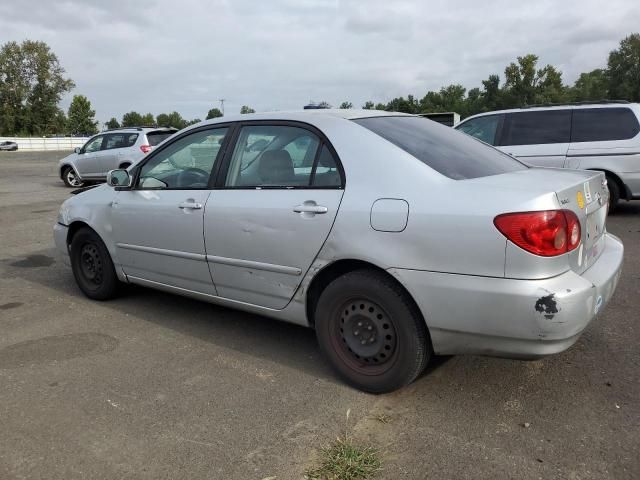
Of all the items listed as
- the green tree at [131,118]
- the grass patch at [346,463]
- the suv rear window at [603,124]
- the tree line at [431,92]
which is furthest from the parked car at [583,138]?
the green tree at [131,118]

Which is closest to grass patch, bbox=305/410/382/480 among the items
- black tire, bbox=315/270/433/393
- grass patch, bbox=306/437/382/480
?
grass patch, bbox=306/437/382/480

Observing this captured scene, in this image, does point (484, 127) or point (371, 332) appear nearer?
point (371, 332)

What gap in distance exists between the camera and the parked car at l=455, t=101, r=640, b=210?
8047 millimetres

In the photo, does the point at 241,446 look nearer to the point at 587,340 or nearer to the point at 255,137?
the point at 255,137

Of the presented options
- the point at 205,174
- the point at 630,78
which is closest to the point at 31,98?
the point at 630,78

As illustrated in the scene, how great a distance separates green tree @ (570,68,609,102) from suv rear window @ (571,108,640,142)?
64486mm

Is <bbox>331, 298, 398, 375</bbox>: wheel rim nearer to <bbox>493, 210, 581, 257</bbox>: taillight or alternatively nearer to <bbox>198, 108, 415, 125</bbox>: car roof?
<bbox>493, 210, 581, 257</bbox>: taillight

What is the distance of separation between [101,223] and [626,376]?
4039mm

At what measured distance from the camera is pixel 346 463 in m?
2.44

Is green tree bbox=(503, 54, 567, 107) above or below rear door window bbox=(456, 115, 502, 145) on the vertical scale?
above

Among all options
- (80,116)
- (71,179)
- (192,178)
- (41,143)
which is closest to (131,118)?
(80,116)

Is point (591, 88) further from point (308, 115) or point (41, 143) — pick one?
point (308, 115)

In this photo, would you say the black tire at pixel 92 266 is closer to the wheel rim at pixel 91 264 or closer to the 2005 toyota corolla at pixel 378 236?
the wheel rim at pixel 91 264

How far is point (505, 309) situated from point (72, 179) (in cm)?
1628
